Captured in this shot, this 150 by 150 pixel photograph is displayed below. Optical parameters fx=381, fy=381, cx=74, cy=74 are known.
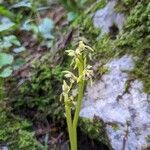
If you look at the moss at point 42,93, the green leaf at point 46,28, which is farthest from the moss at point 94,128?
the green leaf at point 46,28

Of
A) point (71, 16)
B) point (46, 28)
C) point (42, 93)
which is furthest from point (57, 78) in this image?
point (71, 16)

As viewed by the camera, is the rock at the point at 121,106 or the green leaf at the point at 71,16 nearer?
the rock at the point at 121,106

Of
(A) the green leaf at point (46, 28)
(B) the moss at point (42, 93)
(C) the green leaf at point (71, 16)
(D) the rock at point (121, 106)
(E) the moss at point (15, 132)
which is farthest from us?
(C) the green leaf at point (71, 16)

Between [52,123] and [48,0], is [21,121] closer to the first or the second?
[52,123]

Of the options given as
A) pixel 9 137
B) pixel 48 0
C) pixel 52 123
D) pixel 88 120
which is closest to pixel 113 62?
pixel 88 120

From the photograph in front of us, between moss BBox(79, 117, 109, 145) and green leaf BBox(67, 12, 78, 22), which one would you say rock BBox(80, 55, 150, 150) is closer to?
moss BBox(79, 117, 109, 145)

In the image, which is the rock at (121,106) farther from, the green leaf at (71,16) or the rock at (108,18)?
the green leaf at (71,16)

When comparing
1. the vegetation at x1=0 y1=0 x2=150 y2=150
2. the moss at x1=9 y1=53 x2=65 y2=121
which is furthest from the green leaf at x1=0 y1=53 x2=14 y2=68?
the moss at x1=9 y1=53 x2=65 y2=121
